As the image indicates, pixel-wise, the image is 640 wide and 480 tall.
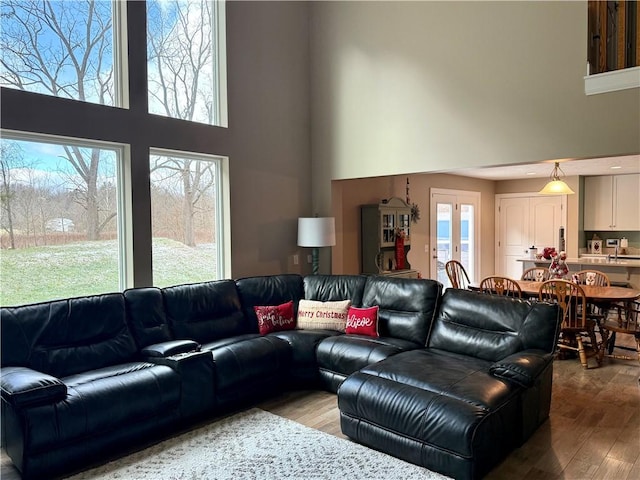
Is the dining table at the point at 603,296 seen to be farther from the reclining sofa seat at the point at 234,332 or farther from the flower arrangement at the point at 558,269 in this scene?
the reclining sofa seat at the point at 234,332

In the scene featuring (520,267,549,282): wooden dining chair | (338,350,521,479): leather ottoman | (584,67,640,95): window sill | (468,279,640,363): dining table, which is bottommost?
(338,350,521,479): leather ottoman

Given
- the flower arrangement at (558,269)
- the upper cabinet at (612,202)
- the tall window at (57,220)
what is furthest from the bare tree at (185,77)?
the upper cabinet at (612,202)

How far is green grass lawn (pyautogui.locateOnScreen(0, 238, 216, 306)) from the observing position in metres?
3.62

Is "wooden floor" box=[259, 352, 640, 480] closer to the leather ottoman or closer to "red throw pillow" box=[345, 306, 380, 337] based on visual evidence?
the leather ottoman

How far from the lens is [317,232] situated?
5293mm

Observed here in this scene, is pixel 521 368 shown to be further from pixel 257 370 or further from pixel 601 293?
pixel 601 293

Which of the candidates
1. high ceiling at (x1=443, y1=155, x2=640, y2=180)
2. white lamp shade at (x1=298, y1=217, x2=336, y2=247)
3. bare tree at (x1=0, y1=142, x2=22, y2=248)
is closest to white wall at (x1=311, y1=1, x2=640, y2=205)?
white lamp shade at (x1=298, y1=217, x2=336, y2=247)

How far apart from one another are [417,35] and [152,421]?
14.4 feet

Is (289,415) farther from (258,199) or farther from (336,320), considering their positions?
(258,199)

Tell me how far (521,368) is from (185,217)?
11.2 ft

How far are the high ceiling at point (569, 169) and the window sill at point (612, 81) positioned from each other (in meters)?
2.50

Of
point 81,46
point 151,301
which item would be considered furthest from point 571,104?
point 81,46

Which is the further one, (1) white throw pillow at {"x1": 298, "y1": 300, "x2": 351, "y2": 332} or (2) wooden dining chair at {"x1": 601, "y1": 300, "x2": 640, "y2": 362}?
(2) wooden dining chair at {"x1": 601, "y1": 300, "x2": 640, "y2": 362}

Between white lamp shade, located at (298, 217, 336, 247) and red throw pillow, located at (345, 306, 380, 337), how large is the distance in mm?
1243
